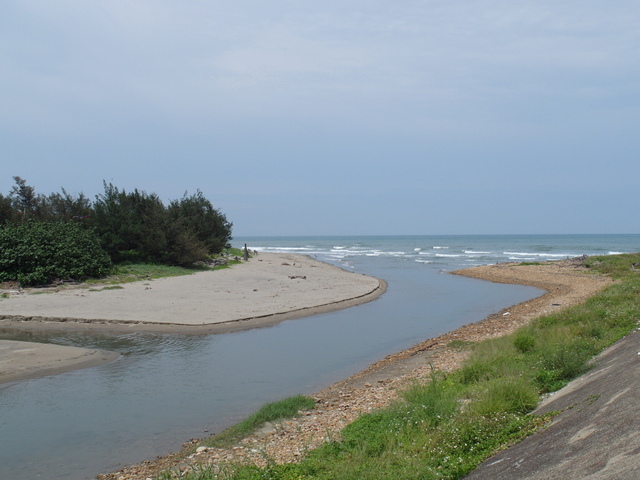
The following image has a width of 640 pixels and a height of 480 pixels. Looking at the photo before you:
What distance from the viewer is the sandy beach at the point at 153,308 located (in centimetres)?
1243

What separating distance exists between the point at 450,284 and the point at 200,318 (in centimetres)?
1970

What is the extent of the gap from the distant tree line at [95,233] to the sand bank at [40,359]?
10691 millimetres

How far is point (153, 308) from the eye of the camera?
1900cm

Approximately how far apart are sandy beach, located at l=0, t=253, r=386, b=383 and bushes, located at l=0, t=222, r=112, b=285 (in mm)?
1784

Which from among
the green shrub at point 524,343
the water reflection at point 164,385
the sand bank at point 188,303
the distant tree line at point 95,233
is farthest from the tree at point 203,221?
the green shrub at point 524,343

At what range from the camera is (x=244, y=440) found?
7.27 metres

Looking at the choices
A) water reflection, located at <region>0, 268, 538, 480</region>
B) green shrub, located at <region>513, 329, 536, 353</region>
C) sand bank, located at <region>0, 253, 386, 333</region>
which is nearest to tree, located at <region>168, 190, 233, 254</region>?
sand bank, located at <region>0, 253, 386, 333</region>

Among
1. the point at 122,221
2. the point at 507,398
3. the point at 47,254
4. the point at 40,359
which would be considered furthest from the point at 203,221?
the point at 507,398

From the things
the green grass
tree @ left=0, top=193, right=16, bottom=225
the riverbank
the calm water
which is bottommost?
the calm water

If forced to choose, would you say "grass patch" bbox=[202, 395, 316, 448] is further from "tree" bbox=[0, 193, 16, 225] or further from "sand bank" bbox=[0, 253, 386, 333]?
"tree" bbox=[0, 193, 16, 225]

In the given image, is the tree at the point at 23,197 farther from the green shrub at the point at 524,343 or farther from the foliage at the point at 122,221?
the green shrub at the point at 524,343

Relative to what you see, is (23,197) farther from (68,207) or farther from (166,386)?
(166,386)

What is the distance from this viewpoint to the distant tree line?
75.9ft

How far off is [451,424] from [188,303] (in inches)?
626
